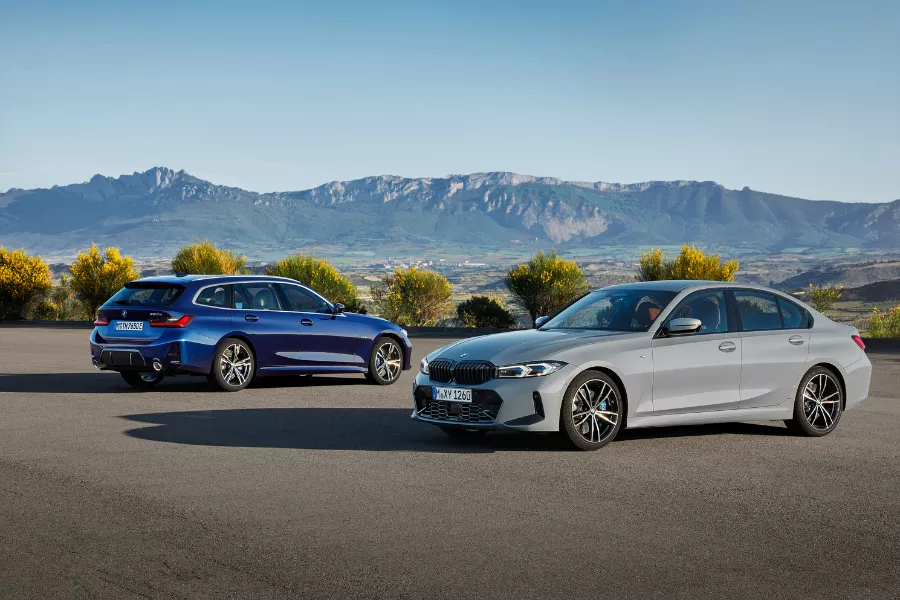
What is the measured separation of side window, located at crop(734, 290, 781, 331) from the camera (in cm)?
1128

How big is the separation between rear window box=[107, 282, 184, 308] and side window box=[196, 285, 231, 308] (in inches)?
11.5

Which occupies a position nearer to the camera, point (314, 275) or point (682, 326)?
point (682, 326)

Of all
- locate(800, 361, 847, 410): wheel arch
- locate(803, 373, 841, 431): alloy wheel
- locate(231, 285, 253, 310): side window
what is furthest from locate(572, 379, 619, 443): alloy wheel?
locate(231, 285, 253, 310): side window

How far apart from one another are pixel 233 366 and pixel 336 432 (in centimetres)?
435

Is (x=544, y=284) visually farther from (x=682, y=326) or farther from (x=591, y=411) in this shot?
(x=591, y=411)

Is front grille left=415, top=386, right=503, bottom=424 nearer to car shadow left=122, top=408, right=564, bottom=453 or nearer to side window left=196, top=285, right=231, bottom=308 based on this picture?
car shadow left=122, top=408, right=564, bottom=453

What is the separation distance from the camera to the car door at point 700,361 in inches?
414

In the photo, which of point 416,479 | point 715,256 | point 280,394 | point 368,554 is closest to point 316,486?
point 416,479

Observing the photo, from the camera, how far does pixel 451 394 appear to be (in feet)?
33.8

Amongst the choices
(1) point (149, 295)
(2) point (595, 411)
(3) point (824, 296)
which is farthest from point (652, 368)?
(3) point (824, 296)

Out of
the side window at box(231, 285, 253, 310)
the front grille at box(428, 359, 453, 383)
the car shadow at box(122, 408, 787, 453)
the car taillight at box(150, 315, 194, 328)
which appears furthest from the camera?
the side window at box(231, 285, 253, 310)

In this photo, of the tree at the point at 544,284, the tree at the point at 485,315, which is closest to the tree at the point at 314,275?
the tree at the point at 485,315

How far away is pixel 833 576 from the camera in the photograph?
239 inches

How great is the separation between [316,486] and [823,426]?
5.78 meters
